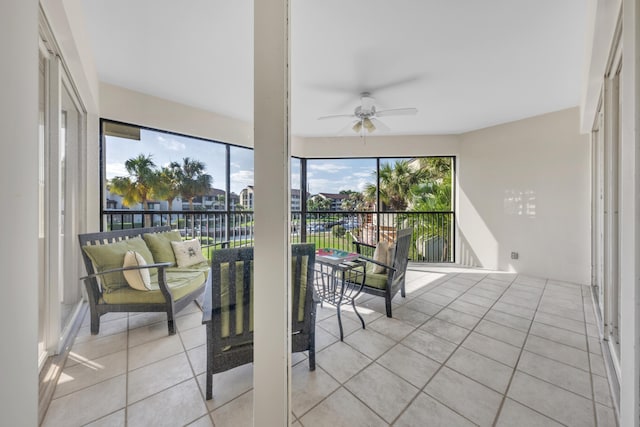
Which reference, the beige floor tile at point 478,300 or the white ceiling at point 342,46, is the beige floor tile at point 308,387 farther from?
the beige floor tile at point 478,300

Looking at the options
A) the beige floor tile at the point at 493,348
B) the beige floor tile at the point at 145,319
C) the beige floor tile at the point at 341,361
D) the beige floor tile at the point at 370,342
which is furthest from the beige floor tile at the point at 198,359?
the beige floor tile at the point at 493,348

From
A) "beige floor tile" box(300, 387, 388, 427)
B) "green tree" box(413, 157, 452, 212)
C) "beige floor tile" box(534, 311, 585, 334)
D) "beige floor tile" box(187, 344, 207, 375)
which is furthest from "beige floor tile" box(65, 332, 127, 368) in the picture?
"green tree" box(413, 157, 452, 212)

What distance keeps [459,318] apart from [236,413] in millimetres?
2168

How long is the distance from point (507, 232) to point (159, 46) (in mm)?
5130

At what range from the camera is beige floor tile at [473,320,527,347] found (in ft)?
6.46

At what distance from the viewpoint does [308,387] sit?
1.44 meters

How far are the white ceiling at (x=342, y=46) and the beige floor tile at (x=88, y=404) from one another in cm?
156

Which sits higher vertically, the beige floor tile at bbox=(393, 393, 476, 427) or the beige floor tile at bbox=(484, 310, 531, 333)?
the beige floor tile at bbox=(484, 310, 531, 333)

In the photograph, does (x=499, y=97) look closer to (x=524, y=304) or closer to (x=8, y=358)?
(x=524, y=304)

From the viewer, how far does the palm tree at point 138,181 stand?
3.93 feet

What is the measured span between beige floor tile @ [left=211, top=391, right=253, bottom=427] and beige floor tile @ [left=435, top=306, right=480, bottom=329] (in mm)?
2010

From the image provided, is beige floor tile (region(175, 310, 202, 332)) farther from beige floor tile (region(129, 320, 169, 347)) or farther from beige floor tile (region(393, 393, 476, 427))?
beige floor tile (region(393, 393, 476, 427))

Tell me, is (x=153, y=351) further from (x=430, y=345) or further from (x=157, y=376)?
(x=430, y=345)

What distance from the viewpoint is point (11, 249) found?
2.00 ft
